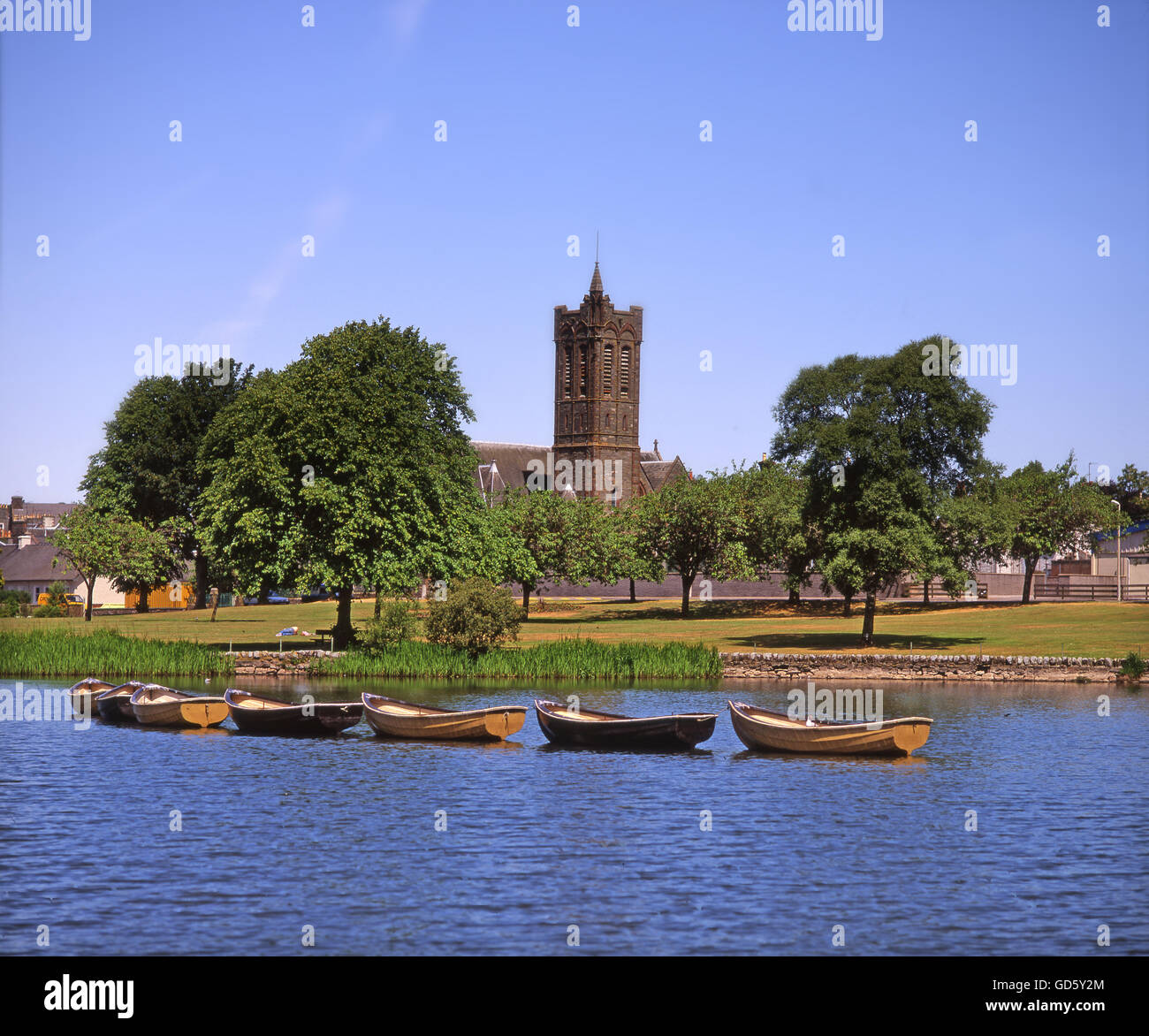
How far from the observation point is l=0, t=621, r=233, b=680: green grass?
5550 centimetres

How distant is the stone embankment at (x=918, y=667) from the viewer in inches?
2347

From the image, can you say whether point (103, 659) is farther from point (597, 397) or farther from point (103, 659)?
point (597, 397)

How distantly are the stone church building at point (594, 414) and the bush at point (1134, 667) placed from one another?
9913 cm

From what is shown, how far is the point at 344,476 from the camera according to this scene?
2392 inches

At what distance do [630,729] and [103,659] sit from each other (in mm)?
28120

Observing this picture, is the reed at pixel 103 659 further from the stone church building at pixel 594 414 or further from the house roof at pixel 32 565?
the stone church building at pixel 594 414

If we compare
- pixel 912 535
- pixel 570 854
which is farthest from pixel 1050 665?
pixel 570 854

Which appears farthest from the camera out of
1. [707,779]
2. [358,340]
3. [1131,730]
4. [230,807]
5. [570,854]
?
[358,340]

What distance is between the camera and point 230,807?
95.7 feet

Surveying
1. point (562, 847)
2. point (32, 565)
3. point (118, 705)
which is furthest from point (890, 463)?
point (32, 565)

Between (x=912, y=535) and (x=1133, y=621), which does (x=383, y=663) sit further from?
(x=1133, y=621)

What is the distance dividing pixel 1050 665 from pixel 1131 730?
1846 cm

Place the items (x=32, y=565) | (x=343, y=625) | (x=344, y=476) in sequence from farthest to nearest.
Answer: (x=32, y=565) → (x=343, y=625) → (x=344, y=476)

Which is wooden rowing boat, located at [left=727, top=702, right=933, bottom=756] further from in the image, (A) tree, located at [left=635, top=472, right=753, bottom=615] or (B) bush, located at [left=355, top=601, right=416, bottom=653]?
(A) tree, located at [left=635, top=472, right=753, bottom=615]
